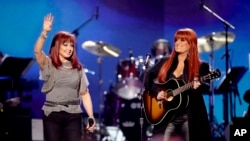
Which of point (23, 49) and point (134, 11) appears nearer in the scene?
point (23, 49)

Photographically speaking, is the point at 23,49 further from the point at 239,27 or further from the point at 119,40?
the point at 239,27

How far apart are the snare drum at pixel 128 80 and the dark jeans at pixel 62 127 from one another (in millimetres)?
4333

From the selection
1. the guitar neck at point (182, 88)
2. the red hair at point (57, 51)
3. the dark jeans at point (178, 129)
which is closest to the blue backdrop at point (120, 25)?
the guitar neck at point (182, 88)

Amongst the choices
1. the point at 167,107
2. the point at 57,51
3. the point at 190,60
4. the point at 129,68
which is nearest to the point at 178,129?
the point at 167,107

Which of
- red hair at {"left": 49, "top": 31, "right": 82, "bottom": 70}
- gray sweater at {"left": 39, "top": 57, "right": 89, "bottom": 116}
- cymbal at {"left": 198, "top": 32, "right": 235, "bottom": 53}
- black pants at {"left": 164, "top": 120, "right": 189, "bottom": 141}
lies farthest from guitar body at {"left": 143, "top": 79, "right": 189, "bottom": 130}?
cymbal at {"left": 198, "top": 32, "right": 235, "bottom": 53}

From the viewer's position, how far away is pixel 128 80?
938 centimetres

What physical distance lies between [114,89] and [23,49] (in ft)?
6.99

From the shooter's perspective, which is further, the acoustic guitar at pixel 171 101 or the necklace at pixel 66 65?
the acoustic guitar at pixel 171 101

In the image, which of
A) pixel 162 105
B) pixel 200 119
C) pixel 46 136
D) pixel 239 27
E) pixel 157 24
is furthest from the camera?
pixel 157 24

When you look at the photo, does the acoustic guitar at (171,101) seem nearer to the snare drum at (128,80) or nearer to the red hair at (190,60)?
the red hair at (190,60)

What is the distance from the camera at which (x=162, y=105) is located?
5777 millimetres

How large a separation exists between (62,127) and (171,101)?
1.38 metres

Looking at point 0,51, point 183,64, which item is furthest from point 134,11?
point 183,64

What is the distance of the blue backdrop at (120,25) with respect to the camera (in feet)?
31.1
